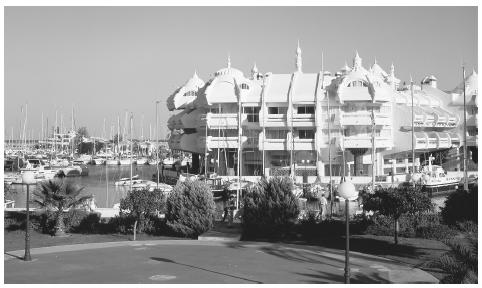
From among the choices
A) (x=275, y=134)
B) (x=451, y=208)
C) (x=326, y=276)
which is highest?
(x=275, y=134)

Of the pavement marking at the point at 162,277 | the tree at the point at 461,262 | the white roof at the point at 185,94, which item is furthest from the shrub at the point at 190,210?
the white roof at the point at 185,94

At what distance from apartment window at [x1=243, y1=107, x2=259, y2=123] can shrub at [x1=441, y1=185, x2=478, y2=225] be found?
1612 inches

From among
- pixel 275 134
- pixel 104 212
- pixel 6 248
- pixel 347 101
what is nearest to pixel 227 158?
pixel 275 134

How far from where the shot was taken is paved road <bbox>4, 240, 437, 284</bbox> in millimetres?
15414

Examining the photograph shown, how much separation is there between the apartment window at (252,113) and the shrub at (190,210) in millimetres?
37359

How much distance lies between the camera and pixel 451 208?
19828 mm

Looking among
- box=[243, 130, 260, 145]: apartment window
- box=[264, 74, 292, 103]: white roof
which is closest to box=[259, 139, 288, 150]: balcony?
box=[243, 130, 260, 145]: apartment window

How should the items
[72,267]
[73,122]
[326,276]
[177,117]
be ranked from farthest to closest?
[73,122] < [177,117] < [72,267] < [326,276]

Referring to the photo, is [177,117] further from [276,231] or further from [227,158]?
[276,231]

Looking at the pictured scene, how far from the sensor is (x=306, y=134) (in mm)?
59938

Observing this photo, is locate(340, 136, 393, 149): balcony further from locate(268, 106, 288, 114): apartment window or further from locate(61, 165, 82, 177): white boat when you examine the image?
locate(61, 165, 82, 177): white boat

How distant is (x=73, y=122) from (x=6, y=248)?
76053 millimetres

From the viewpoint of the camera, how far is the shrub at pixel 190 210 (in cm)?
2245

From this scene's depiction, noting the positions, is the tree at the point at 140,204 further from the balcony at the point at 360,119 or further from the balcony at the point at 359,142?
the balcony at the point at 360,119
